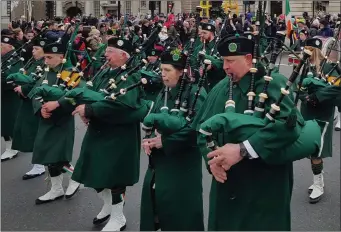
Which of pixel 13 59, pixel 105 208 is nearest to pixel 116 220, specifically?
pixel 105 208

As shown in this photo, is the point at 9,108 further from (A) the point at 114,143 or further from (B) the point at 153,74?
(A) the point at 114,143

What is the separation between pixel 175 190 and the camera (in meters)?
3.99

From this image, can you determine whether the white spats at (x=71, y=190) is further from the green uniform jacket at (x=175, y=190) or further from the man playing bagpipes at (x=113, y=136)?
the green uniform jacket at (x=175, y=190)

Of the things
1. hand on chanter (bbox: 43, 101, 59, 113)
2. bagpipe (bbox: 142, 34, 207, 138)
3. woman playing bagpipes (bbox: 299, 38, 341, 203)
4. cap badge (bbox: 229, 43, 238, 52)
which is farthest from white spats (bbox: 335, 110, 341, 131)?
cap badge (bbox: 229, 43, 238, 52)

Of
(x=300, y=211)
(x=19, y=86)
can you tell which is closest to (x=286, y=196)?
(x=300, y=211)

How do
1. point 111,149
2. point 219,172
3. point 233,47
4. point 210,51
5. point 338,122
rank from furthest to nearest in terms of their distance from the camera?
point 338,122 → point 210,51 → point 111,149 → point 233,47 → point 219,172

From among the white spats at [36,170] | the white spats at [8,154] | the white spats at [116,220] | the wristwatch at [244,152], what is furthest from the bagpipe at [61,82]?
the wristwatch at [244,152]

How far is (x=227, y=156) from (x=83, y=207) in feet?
11.2

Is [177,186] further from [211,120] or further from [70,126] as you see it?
[70,126]

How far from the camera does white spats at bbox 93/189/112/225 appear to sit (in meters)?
5.27

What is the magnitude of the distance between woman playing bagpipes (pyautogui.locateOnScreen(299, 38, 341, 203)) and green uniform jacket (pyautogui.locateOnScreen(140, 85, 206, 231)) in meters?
1.92

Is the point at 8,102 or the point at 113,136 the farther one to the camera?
the point at 8,102

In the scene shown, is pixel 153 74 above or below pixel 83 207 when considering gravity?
above

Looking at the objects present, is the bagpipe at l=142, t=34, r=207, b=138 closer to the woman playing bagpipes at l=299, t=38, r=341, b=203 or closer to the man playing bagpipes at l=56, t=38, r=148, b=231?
the man playing bagpipes at l=56, t=38, r=148, b=231
